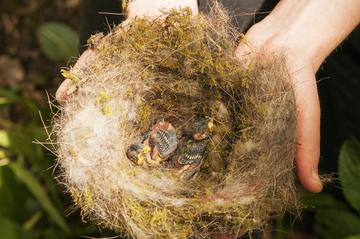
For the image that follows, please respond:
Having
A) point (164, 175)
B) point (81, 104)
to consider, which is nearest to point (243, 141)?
point (164, 175)

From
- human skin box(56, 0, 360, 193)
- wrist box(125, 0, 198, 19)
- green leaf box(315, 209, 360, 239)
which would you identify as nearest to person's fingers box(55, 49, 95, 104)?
human skin box(56, 0, 360, 193)

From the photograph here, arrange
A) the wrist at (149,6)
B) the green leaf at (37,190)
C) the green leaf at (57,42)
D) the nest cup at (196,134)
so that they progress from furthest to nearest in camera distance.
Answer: the green leaf at (57,42) < the green leaf at (37,190) < the wrist at (149,6) < the nest cup at (196,134)

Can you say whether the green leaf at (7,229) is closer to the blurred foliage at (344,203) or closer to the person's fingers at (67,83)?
the person's fingers at (67,83)

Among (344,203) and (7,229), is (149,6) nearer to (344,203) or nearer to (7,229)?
(7,229)

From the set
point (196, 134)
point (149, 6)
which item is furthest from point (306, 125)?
point (149, 6)

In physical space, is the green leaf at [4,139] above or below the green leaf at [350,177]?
below

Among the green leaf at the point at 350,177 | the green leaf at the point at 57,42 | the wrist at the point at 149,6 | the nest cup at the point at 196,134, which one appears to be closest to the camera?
the nest cup at the point at 196,134

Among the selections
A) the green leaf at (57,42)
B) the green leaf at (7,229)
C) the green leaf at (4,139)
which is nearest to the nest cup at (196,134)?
the green leaf at (7,229)

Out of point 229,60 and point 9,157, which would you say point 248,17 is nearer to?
point 229,60
